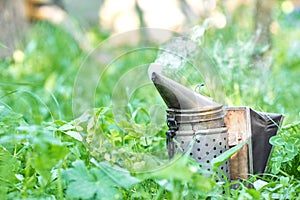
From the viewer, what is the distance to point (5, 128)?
68.2 inches

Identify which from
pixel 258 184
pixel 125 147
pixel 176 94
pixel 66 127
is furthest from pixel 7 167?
pixel 258 184

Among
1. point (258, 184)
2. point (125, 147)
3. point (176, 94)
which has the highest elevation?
point (176, 94)

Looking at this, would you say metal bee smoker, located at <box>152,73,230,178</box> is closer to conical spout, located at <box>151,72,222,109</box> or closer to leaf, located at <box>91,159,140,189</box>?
conical spout, located at <box>151,72,222,109</box>

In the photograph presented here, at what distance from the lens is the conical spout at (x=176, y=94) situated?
1.68 m

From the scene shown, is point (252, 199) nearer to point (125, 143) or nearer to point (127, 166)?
point (127, 166)

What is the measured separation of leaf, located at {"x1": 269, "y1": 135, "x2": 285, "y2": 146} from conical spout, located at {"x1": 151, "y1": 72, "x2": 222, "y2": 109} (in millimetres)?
211

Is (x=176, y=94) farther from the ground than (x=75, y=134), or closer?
farther from the ground

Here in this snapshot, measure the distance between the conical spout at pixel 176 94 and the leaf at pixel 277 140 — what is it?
0.69 ft

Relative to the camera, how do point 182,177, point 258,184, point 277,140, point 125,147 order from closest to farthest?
point 182,177 < point 258,184 < point 277,140 < point 125,147

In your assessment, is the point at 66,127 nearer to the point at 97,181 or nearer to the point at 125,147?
the point at 125,147

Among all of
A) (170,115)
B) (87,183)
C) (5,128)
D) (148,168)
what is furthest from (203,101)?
(5,128)

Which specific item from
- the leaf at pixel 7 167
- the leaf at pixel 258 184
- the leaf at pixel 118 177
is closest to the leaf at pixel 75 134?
the leaf at pixel 7 167

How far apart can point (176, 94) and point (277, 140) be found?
0.33 metres

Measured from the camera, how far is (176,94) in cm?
169
